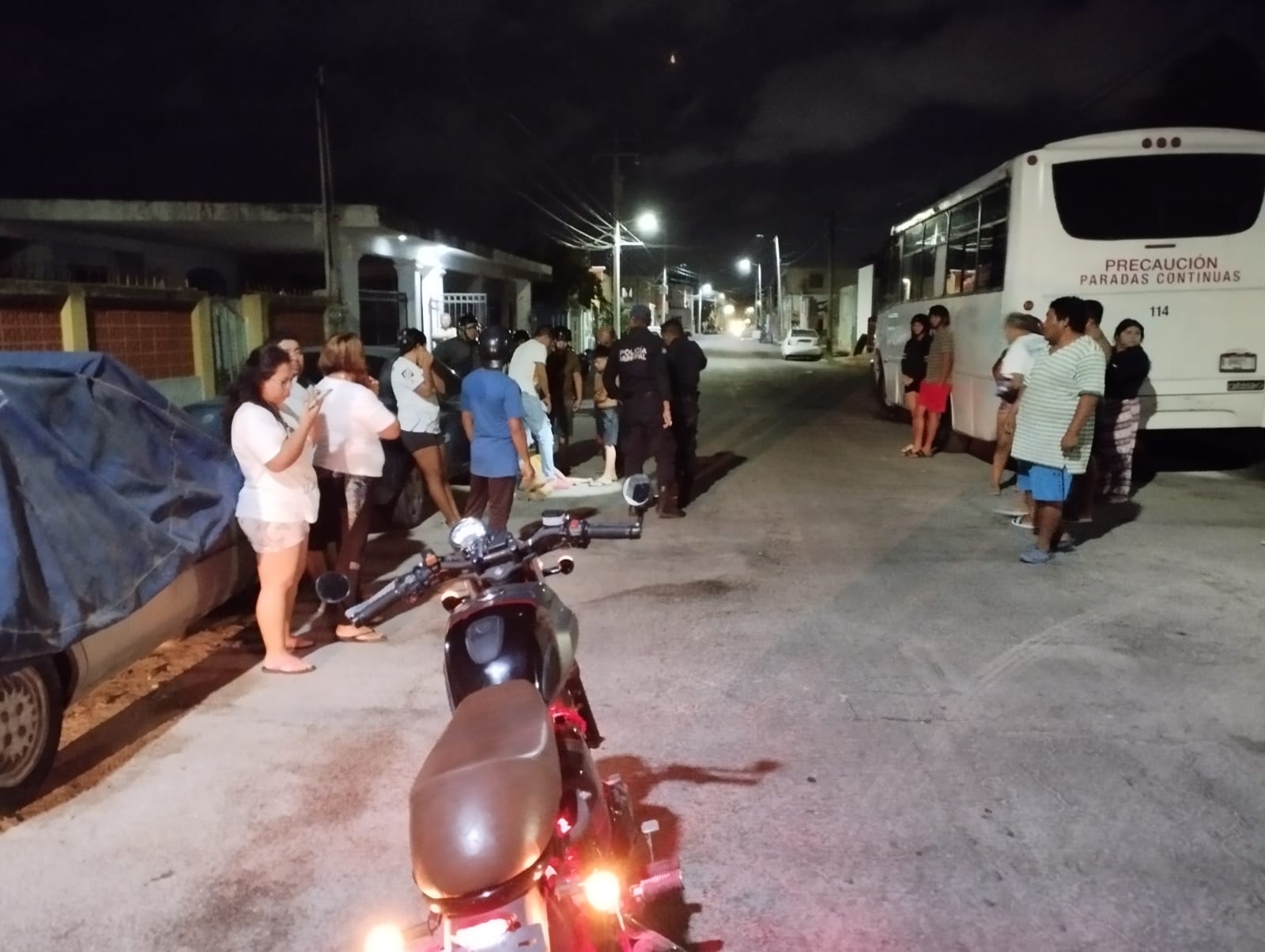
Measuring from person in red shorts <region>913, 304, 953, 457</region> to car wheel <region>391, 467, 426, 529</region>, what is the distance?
6597mm

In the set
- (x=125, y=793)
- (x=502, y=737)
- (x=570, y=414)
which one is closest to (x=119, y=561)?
(x=125, y=793)

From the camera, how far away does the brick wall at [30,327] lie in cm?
914

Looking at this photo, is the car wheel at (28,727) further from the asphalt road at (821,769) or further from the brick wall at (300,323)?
the brick wall at (300,323)

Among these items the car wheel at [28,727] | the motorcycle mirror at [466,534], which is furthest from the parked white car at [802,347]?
the motorcycle mirror at [466,534]

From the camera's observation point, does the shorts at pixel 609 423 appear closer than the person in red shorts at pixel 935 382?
Yes

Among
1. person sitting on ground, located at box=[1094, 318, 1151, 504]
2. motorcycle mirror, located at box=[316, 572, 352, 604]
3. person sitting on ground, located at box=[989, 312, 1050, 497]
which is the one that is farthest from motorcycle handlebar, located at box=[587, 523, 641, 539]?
person sitting on ground, located at box=[1094, 318, 1151, 504]

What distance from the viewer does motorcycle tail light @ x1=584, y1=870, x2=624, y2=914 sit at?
2377 millimetres

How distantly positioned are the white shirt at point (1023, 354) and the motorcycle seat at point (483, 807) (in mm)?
8564

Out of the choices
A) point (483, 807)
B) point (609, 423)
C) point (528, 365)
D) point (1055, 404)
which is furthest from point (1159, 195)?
point (483, 807)

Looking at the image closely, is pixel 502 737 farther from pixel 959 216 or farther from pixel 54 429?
pixel 959 216

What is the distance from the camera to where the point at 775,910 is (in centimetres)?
359

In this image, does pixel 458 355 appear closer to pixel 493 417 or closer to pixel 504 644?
pixel 493 417

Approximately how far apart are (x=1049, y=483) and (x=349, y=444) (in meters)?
4.79

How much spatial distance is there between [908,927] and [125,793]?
312 cm
